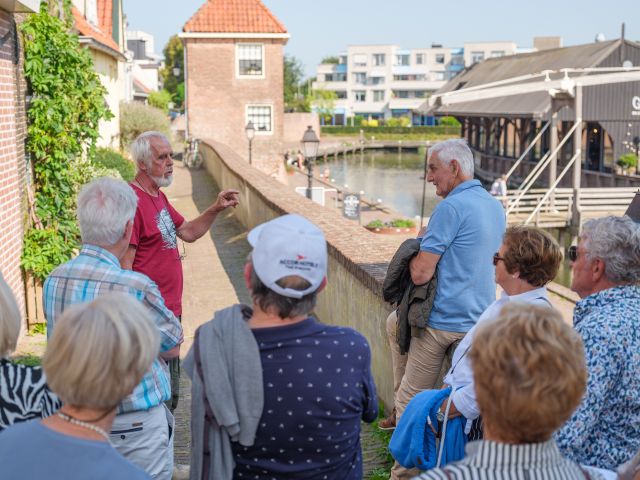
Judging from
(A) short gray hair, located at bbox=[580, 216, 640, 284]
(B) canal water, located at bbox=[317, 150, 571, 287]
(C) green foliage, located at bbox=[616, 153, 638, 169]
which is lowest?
(B) canal water, located at bbox=[317, 150, 571, 287]

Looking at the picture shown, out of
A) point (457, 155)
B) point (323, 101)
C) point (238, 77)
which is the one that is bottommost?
point (457, 155)

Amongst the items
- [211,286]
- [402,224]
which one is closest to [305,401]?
[211,286]

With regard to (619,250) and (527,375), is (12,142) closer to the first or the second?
(619,250)

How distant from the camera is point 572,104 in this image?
83.9 ft

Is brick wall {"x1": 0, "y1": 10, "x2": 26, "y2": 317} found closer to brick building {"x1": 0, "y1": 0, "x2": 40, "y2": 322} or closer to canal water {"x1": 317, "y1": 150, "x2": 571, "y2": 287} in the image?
brick building {"x1": 0, "y1": 0, "x2": 40, "y2": 322}

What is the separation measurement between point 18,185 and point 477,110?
2784 cm

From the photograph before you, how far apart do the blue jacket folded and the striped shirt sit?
138 cm

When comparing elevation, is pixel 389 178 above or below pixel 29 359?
below

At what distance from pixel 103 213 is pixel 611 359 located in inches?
73.0

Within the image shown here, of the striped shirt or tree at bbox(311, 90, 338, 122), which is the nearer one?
the striped shirt

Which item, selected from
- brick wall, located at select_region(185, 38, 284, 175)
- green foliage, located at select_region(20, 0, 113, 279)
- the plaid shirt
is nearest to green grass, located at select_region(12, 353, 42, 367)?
green foliage, located at select_region(20, 0, 113, 279)

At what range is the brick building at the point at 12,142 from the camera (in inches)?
290

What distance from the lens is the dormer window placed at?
40062mm

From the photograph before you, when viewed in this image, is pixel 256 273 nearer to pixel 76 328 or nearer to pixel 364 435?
Answer: pixel 76 328
